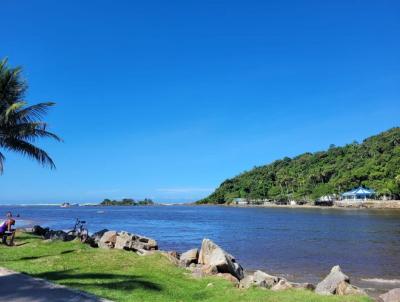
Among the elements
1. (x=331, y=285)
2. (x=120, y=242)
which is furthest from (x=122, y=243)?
(x=331, y=285)

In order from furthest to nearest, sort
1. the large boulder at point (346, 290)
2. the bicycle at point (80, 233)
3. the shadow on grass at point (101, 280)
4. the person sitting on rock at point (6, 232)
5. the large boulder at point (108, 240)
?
1. the bicycle at point (80, 233)
2. the large boulder at point (108, 240)
3. the person sitting on rock at point (6, 232)
4. the large boulder at point (346, 290)
5. the shadow on grass at point (101, 280)

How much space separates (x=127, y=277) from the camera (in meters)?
12.3

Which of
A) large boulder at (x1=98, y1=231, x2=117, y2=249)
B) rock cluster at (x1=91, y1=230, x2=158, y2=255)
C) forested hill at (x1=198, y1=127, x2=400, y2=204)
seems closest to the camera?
rock cluster at (x1=91, y1=230, x2=158, y2=255)

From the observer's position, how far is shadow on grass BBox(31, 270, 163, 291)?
10.9m

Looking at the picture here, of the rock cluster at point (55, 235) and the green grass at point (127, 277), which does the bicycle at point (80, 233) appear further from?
the green grass at point (127, 277)

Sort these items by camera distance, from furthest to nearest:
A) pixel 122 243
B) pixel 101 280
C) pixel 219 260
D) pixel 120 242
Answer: pixel 120 242 < pixel 122 243 < pixel 219 260 < pixel 101 280

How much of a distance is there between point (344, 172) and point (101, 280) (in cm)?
15220

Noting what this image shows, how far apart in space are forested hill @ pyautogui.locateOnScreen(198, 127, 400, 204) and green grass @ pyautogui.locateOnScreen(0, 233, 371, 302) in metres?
117

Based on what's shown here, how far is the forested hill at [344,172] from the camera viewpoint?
13025 centimetres

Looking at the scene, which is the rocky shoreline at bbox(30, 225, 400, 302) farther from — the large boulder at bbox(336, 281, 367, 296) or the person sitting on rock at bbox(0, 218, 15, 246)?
the person sitting on rock at bbox(0, 218, 15, 246)

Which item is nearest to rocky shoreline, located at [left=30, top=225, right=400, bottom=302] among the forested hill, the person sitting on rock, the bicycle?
the bicycle

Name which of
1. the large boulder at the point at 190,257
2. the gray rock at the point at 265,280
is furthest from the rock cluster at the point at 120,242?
→ the gray rock at the point at 265,280

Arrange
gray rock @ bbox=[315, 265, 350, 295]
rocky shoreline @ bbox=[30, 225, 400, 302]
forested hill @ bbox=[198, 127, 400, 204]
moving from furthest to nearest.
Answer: forested hill @ bbox=[198, 127, 400, 204]
gray rock @ bbox=[315, 265, 350, 295]
rocky shoreline @ bbox=[30, 225, 400, 302]

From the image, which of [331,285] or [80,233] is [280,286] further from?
[80,233]
